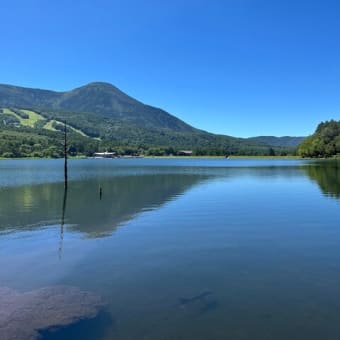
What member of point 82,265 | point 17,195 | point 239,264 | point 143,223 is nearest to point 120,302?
point 82,265

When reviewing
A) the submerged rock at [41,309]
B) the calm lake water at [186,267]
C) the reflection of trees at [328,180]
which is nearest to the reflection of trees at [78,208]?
the calm lake water at [186,267]

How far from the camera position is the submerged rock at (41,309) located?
44.5 feet

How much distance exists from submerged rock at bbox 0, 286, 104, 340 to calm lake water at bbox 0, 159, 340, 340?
392 mm

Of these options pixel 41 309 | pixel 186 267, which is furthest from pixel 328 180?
pixel 41 309

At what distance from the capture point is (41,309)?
1524 centimetres

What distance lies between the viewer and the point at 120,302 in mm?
16109

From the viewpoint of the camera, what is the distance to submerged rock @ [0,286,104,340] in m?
13.6

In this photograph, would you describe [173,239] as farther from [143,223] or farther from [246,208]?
[246,208]

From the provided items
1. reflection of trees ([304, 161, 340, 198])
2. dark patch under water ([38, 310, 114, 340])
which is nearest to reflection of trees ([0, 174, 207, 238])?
dark patch under water ([38, 310, 114, 340])

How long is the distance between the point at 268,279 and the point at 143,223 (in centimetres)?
1827

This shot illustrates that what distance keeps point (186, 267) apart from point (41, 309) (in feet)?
28.5

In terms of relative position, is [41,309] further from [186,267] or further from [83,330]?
[186,267]

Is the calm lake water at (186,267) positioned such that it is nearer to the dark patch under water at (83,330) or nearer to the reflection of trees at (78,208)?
the dark patch under water at (83,330)

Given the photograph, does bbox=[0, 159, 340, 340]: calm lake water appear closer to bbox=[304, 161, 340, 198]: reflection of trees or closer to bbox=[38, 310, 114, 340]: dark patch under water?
bbox=[38, 310, 114, 340]: dark patch under water
